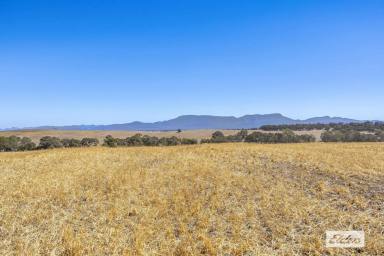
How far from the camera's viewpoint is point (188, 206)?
12.2 m

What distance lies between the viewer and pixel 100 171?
18.7m

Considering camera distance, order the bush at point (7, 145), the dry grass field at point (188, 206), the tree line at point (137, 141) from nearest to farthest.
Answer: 1. the dry grass field at point (188, 206)
2. the bush at point (7, 145)
3. the tree line at point (137, 141)

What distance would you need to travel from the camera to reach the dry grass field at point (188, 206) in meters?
8.74

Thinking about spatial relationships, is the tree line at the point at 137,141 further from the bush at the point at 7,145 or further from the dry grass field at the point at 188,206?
the dry grass field at the point at 188,206

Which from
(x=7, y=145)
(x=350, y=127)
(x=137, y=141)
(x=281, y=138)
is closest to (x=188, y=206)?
(x=137, y=141)

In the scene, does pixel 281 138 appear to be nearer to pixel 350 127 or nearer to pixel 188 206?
pixel 350 127

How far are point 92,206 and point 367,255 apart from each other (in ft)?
31.7

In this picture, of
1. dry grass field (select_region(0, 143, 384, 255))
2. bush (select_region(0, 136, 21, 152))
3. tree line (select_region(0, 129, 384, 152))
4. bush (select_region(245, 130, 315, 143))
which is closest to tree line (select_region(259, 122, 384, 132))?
tree line (select_region(0, 129, 384, 152))

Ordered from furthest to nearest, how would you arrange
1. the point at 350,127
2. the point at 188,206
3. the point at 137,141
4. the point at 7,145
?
the point at 350,127
the point at 137,141
the point at 7,145
the point at 188,206

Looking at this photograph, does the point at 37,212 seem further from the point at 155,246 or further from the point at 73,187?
the point at 155,246

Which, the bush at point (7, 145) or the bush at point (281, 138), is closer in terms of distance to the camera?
the bush at point (7, 145)

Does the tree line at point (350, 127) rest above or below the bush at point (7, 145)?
above

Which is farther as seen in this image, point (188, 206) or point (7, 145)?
point (7, 145)

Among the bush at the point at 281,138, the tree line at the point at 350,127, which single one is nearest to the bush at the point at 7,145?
the bush at the point at 281,138
